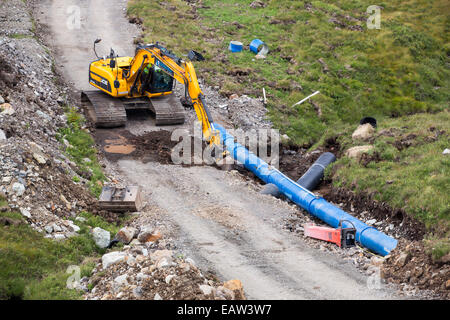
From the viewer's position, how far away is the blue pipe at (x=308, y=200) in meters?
16.1

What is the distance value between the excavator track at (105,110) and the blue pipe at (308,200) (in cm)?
422

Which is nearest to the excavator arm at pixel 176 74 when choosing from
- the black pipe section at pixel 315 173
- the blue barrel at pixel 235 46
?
the black pipe section at pixel 315 173

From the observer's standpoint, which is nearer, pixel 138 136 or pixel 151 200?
pixel 151 200

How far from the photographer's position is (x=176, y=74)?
20.7m

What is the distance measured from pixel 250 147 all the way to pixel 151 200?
670cm

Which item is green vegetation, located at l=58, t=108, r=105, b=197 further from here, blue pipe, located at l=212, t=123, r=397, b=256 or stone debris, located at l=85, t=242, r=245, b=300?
blue pipe, located at l=212, t=123, r=397, b=256

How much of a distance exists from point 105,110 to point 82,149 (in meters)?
3.01

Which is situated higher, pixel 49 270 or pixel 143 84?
pixel 143 84

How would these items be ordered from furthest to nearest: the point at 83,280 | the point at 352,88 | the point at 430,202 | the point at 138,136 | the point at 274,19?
the point at 274,19
the point at 352,88
the point at 138,136
the point at 430,202
the point at 83,280

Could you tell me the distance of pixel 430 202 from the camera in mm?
17203

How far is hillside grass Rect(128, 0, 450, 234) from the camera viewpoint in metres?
20.2

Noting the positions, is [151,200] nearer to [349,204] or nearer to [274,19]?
[349,204]

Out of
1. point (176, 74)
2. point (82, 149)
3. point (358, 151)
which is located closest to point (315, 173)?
point (358, 151)

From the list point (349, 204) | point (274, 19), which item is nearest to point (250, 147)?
point (349, 204)
